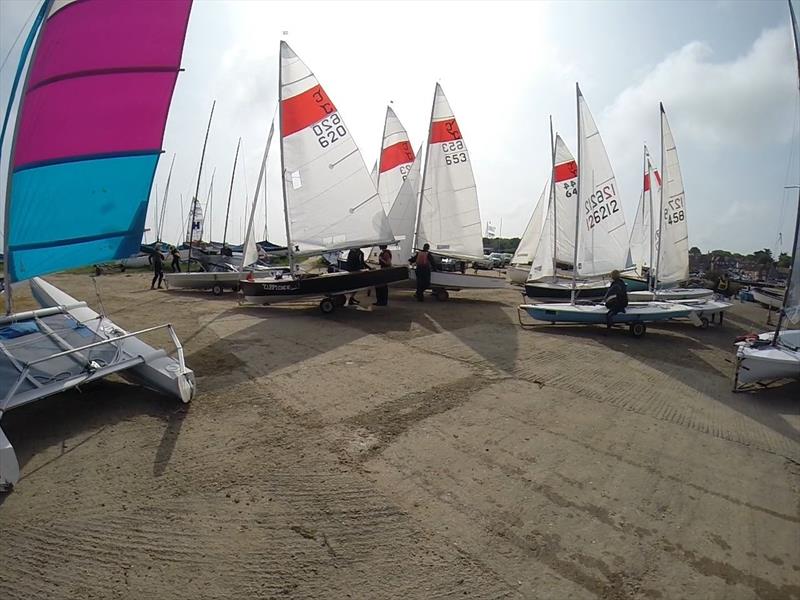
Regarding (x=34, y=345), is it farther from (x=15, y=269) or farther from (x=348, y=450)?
(x=348, y=450)

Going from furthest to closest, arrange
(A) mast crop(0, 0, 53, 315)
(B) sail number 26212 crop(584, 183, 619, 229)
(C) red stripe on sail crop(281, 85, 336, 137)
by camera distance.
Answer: (B) sail number 26212 crop(584, 183, 619, 229)
(C) red stripe on sail crop(281, 85, 336, 137)
(A) mast crop(0, 0, 53, 315)

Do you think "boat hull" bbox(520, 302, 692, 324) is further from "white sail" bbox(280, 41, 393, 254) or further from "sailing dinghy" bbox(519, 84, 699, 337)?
"white sail" bbox(280, 41, 393, 254)

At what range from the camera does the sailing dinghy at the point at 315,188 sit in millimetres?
9742

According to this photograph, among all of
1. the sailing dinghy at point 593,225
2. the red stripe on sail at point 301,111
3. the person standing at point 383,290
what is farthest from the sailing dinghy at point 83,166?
the sailing dinghy at point 593,225

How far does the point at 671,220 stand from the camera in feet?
41.0

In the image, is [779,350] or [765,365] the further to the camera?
[779,350]

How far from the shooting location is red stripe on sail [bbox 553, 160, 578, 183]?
13914mm

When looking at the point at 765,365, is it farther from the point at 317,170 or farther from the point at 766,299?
the point at 766,299

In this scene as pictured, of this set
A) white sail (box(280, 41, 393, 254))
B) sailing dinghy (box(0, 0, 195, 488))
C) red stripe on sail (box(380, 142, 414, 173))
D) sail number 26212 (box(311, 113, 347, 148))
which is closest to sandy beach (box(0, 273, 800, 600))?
sailing dinghy (box(0, 0, 195, 488))

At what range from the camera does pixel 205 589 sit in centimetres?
242

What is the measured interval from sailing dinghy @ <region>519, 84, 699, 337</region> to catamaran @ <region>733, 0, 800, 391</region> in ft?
8.02

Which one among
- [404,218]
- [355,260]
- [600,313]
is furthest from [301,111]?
[600,313]

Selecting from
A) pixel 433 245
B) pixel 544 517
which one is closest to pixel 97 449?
pixel 544 517

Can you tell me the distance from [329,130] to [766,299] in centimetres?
1649
